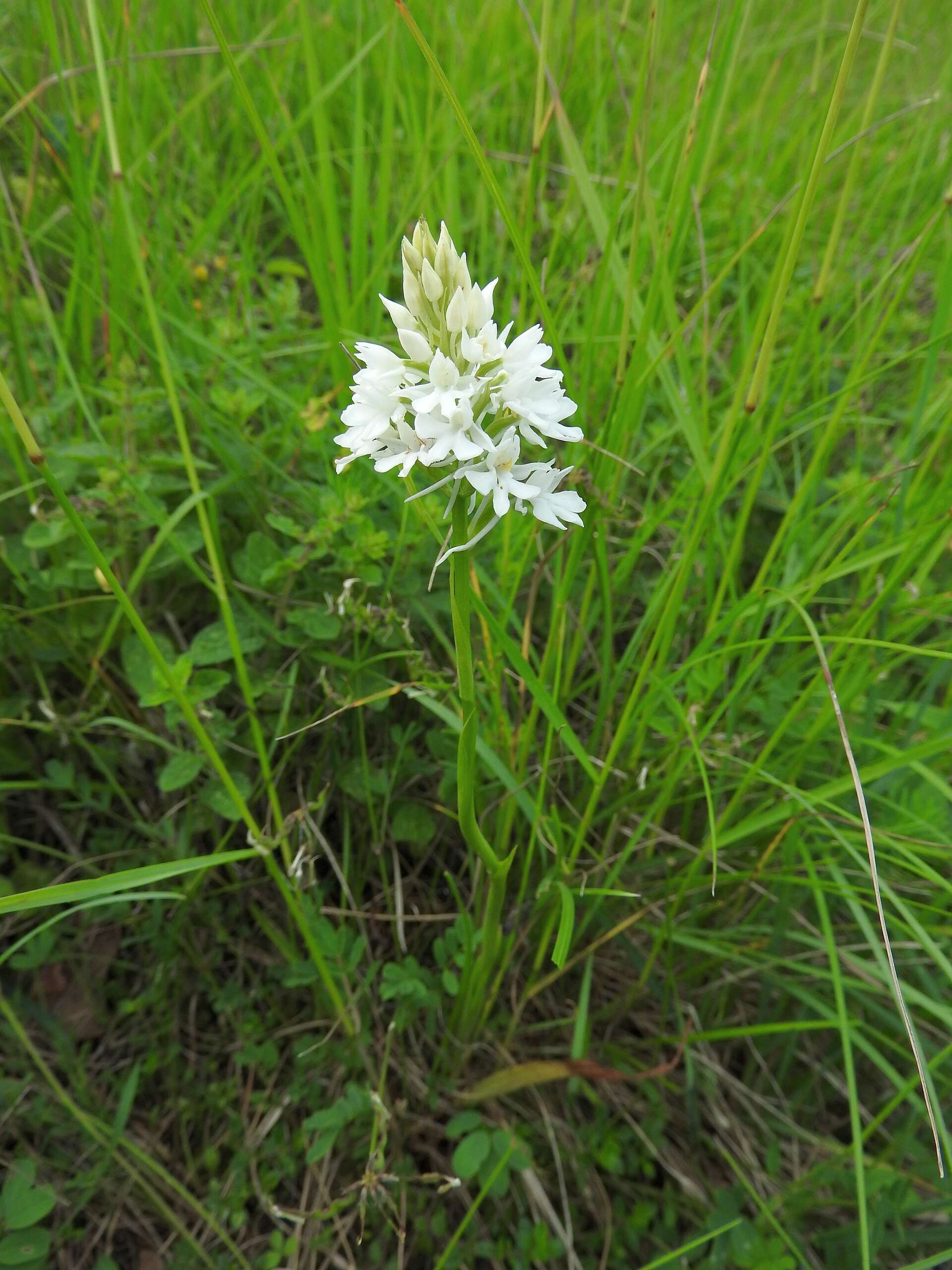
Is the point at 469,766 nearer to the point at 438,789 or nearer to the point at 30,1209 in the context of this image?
the point at 438,789

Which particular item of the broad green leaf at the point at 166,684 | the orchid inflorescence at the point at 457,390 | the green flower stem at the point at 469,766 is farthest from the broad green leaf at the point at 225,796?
the orchid inflorescence at the point at 457,390

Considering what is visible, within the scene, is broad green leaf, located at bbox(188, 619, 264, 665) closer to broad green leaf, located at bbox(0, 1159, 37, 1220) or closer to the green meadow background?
the green meadow background

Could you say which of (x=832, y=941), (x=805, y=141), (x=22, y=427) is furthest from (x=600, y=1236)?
(x=805, y=141)

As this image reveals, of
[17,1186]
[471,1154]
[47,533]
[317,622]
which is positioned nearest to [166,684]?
[317,622]

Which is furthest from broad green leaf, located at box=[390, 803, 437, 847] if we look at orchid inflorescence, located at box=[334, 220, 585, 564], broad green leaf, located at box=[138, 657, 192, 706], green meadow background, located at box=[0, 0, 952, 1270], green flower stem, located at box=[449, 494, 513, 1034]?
orchid inflorescence, located at box=[334, 220, 585, 564]

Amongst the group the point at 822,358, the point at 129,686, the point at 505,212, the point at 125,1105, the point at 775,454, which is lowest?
the point at 125,1105

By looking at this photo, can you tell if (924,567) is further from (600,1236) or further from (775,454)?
(600,1236)

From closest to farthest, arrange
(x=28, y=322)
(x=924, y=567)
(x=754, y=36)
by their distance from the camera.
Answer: (x=924, y=567) < (x=28, y=322) < (x=754, y=36)
